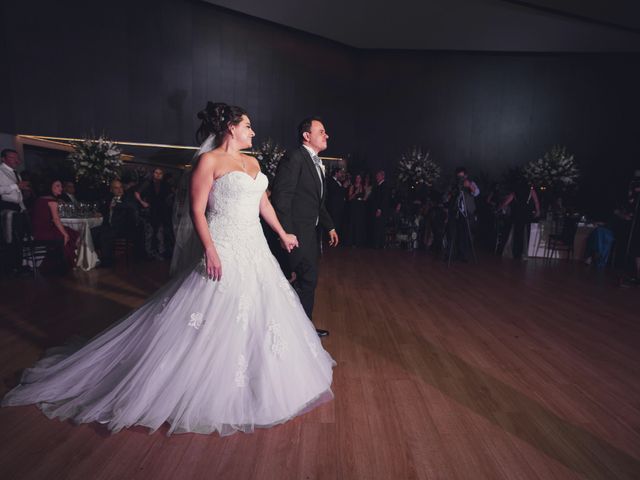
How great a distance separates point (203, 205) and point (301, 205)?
40.1 inches

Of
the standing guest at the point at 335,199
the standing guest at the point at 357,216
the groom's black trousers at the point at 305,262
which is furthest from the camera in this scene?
the standing guest at the point at 357,216

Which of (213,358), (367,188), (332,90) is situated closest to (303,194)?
(213,358)

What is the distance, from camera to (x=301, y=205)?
290cm

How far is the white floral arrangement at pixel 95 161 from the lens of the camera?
20.3ft

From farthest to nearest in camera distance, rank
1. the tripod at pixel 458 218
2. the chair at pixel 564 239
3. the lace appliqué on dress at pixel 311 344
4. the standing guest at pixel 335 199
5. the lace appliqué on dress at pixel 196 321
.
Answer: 1. the standing guest at pixel 335 199
2. the chair at pixel 564 239
3. the tripod at pixel 458 218
4. the lace appliqué on dress at pixel 311 344
5. the lace appliqué on dress at pixel 196 321

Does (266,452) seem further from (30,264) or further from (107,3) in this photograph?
(107,3)

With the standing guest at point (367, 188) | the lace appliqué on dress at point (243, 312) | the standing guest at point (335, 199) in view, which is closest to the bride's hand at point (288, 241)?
the lace appliqué on dress at point (243, 312)

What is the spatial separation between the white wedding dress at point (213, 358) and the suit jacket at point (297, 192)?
21.7 inches

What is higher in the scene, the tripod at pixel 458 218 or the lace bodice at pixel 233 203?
the lace bodice at pixel 233 203

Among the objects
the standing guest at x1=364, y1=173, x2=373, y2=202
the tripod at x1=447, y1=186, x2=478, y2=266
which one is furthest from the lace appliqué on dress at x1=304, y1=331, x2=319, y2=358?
the standing guest at x1=364, y1=173, x2=373, y2=202

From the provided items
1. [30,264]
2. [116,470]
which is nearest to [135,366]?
[116,470]

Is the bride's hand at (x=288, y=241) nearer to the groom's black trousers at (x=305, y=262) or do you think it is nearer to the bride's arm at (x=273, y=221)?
the bride's arm at (x=273, y=221)

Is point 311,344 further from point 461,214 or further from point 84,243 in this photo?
point 461,214

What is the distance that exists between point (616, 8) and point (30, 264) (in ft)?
38.0
